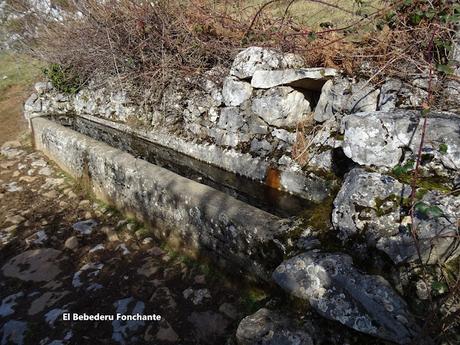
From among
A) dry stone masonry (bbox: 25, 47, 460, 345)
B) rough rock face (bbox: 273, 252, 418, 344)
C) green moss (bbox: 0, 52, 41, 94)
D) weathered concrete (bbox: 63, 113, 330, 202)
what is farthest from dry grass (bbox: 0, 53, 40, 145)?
rough rock face (bbox: 273, 252, 418, 344)

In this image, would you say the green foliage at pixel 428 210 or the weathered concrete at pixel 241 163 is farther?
the weathered concrete at pixel 241 163

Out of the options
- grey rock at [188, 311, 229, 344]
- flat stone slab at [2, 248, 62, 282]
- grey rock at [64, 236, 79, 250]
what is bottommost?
flat stone slab at [2, 248, 62, 282]

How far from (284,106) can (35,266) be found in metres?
3.05

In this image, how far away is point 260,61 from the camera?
4344 millimetres

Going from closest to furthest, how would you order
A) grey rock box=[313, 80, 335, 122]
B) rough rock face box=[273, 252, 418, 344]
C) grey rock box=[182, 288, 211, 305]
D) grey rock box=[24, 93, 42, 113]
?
rough rock face box=[273, 252, 418, 344]
grey rock box=[182, 288, 211, 305]
grey rock box=[313, 80, 335, 122]
grey rock box=[24, 93, 42, 113]

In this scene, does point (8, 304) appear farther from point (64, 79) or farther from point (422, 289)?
point (64, 79)

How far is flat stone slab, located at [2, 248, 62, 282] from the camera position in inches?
126

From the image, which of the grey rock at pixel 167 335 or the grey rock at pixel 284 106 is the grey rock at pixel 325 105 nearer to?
the grey rock at pixel 284 106

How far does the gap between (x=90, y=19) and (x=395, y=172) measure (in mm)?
7200

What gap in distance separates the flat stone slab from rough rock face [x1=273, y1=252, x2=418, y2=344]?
2.23 m

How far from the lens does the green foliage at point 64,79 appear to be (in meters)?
7.70

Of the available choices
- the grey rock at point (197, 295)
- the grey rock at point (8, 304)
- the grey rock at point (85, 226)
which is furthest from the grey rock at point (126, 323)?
→ the grey rock at point (85, 226)

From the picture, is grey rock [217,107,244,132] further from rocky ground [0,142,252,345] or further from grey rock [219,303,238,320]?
grey rock [219,303,238,320]

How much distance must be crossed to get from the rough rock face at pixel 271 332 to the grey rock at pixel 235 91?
3038 mm
